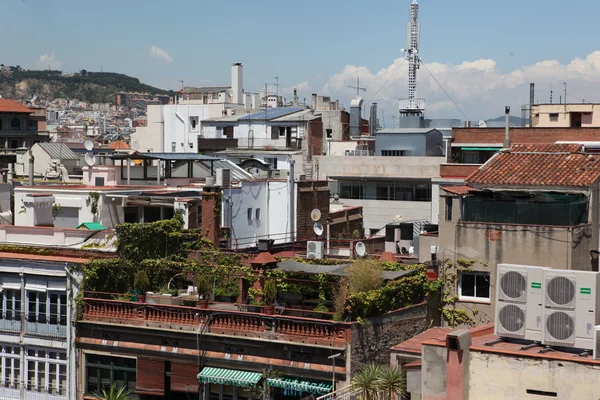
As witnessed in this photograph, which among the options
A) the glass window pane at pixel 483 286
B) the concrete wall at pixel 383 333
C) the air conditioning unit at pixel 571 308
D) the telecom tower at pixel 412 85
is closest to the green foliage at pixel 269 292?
the concrete wall at pixel 383 333

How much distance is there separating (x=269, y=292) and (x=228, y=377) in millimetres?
3068

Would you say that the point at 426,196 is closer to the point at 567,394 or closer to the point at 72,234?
the point at 72,234

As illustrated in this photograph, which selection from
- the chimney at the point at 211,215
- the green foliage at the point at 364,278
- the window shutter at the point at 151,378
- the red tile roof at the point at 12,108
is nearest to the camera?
the green foliage at the point at 364,278

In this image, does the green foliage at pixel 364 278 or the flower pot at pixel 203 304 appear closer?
the green foliage at pixel 364 278

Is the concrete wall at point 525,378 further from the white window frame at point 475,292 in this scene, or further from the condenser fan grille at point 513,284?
the white window frame at point 475,292

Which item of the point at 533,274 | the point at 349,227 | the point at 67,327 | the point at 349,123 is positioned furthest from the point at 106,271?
the point at 349,123

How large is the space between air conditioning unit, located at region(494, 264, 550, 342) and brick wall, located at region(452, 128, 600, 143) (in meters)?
27.2

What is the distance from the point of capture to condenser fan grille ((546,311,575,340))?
2147cm

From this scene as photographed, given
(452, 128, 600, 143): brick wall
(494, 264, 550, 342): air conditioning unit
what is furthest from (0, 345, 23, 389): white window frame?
(452, 128, 600, 143): brick wall

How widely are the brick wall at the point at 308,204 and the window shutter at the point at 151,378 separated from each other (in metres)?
16.0

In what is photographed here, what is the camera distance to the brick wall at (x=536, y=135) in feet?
159

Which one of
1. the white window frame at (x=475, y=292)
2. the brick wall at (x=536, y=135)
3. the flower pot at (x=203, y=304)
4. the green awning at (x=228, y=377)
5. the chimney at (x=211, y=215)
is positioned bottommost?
the green awning at (x=228, y=377)

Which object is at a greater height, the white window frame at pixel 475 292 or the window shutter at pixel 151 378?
the white window frame at pixel 475 292

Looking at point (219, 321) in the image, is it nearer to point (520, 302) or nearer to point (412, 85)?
point (520, 302)
